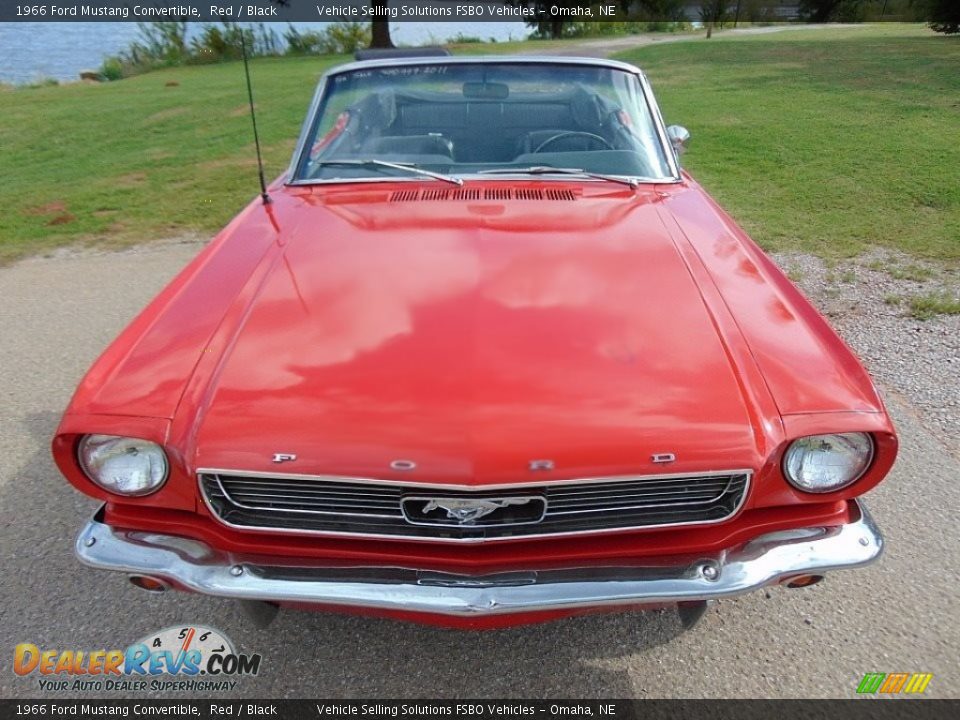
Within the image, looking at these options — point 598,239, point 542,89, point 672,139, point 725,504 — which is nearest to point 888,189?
point 672,139

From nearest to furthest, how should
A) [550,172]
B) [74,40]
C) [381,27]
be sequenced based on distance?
1. [550,172]
2. [381,27]
3. [74,40]

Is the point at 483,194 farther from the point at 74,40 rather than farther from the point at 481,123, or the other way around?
the point at 74,40

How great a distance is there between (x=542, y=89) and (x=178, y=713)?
9.21 ft

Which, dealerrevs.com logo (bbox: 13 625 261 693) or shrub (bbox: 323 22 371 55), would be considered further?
shrub (bbox: 323 22 371 55)

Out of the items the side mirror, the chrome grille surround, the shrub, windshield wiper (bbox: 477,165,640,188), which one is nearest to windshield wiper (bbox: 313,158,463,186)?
windshield wiper (bbox: 477,165,640,188)

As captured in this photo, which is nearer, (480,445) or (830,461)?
(480,445)

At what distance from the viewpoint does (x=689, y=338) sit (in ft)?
5.90

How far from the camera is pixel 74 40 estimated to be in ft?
82.7

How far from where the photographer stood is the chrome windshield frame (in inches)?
111

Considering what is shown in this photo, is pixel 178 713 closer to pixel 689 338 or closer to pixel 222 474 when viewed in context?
pixel 222 474

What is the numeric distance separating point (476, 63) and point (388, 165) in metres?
0.74

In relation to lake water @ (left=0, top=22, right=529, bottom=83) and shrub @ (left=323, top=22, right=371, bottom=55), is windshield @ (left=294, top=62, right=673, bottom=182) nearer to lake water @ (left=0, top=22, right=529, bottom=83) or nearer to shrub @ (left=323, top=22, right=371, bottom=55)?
lake water @ (left=0, top=22, right=529, bottom=83)

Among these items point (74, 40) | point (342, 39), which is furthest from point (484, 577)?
point (74, 40)

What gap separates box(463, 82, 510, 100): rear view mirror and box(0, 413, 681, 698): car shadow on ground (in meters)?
2.27
